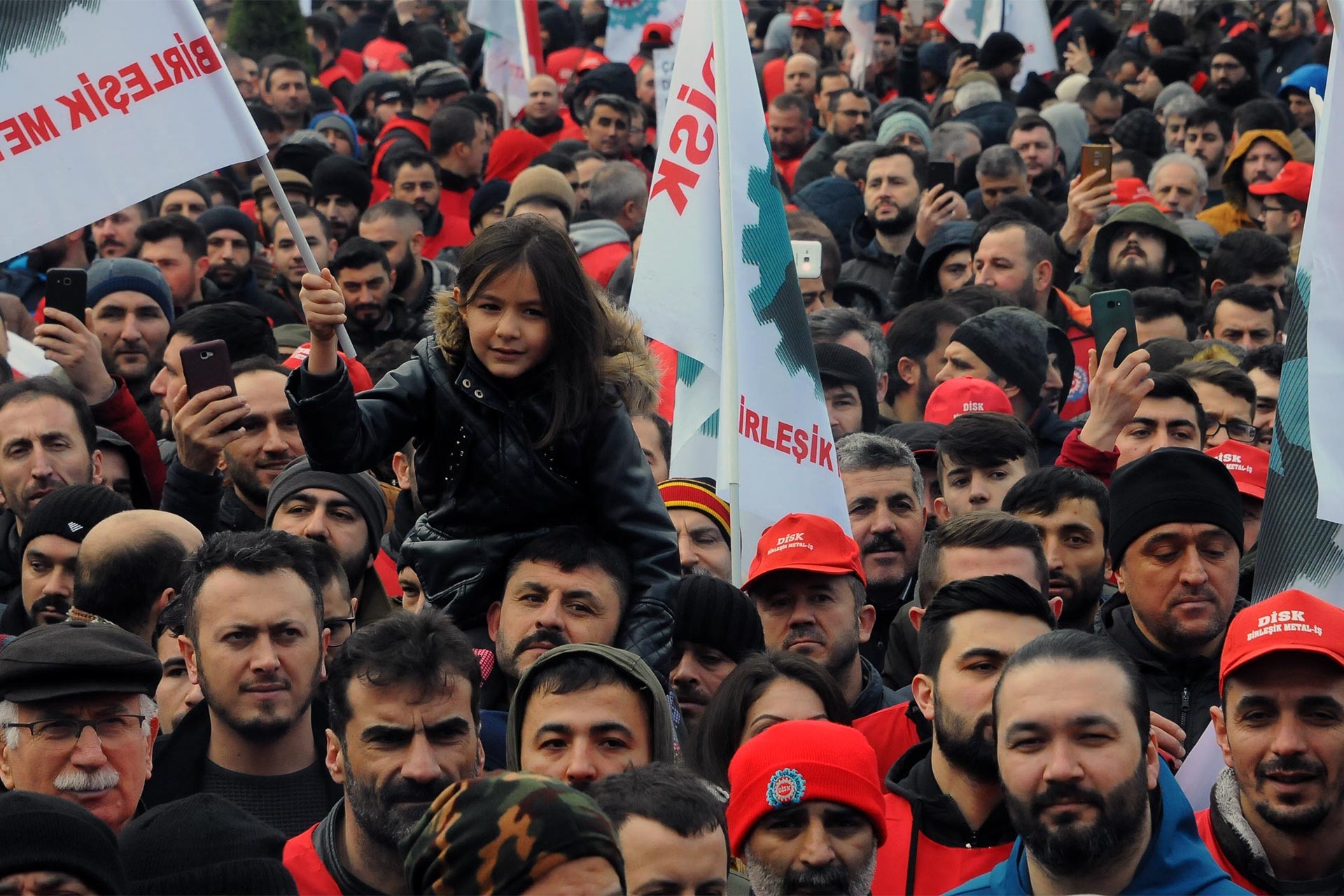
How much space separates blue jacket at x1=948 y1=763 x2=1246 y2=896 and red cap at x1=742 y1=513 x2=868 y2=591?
1.47 meters

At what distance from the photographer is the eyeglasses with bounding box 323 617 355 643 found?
18.5ft

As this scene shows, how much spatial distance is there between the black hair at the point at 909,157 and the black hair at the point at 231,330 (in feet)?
14.5

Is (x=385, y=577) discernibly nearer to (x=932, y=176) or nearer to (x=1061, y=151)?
(x=932, y=176)

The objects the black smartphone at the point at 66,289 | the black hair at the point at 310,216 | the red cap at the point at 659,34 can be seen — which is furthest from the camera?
the red cap at the point at 659,34

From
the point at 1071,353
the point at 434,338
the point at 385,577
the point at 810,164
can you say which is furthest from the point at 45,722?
the point at 810,164

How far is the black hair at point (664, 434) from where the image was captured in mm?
7270

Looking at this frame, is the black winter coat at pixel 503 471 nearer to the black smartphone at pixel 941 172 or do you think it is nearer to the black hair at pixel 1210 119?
the black smartphone at pixel 941 172

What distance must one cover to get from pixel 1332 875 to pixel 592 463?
6.40ft

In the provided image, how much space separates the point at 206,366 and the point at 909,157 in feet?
19.5

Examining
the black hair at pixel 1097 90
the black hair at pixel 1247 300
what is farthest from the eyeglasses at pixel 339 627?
the black hair at pixel 1097 90

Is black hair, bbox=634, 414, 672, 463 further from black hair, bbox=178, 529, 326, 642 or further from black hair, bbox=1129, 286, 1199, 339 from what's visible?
black hair, bbox=1129, 286, 1199, 339

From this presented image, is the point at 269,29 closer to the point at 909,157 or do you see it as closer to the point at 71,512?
the point at 909,157

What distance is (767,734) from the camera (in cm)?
460

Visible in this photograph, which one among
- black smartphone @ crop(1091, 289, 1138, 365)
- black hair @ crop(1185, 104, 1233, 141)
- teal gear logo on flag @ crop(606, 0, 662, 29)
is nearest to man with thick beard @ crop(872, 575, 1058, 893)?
black smartphone @ crop(1091, 289, 1138, 365)
